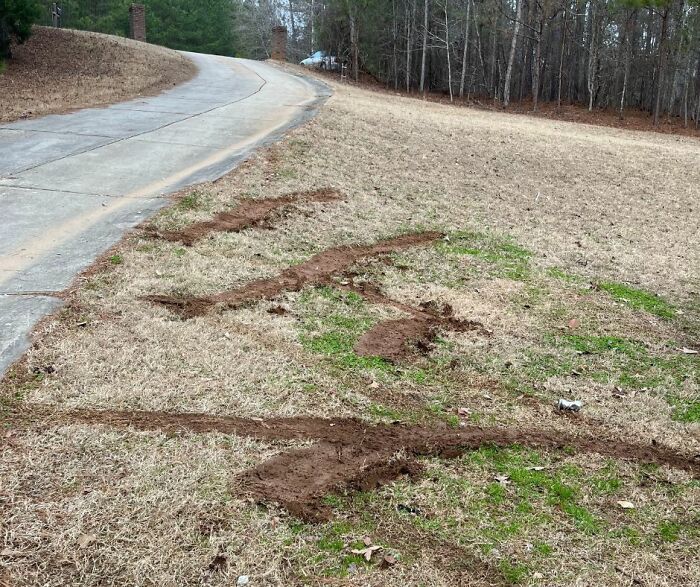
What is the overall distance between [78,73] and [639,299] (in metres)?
16.8

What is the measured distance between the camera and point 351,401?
4.21 m

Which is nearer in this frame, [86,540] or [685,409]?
[86,540]

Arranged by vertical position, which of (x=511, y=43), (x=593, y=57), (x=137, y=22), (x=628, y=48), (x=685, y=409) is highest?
(x=137, y=22)

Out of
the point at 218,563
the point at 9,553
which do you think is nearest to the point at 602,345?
the point at 218,563

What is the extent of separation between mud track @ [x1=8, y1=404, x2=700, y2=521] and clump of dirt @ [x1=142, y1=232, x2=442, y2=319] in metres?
1.45

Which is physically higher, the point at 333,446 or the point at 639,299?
the point at 333,446

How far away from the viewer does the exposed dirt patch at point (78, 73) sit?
14.3 meters

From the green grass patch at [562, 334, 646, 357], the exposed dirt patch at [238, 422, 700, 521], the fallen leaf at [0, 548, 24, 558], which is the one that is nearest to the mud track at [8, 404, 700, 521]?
the exposed dirt patch at [238, 422, 700, 521]

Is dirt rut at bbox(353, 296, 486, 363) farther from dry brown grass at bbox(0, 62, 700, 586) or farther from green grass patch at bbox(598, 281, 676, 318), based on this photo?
green grass patch at bbox(598, 281, 676, 318)

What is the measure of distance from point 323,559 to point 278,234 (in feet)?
15.3

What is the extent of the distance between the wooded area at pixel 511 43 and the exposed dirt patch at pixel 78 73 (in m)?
12.9

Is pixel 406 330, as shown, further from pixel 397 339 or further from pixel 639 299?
pixel 639 299

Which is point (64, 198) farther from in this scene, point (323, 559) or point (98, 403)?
point (323, 559)

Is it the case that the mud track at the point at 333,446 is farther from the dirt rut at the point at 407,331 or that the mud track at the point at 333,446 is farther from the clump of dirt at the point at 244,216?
the clump of dirt at the point at 244,216
